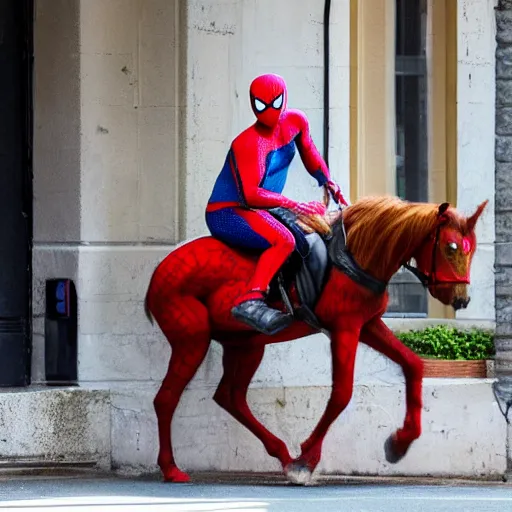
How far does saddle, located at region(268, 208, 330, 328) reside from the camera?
11719 millimetres

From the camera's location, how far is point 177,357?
39.5ft

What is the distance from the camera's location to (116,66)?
13.1 meters

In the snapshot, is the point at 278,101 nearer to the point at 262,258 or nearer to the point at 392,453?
the point at 262,258

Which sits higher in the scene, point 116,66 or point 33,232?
point 116,66

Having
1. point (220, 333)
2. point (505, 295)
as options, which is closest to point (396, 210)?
point (220, 333)

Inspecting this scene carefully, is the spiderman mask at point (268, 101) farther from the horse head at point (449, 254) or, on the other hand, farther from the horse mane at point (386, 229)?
the horse head at point (449, 254)

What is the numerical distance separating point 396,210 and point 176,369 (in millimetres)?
1706

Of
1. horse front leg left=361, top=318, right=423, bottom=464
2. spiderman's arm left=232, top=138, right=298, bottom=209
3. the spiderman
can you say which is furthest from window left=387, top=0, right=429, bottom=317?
spiderman's arm left=232, top=138, right=298, bottom=209

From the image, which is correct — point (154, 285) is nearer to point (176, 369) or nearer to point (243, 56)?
point (176, 369)

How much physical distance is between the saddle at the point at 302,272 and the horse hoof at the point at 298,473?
0.88 meters

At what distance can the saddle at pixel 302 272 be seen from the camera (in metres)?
11.7

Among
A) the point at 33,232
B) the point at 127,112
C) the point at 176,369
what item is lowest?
the point at 176,369

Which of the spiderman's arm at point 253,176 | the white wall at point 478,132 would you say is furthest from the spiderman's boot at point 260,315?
the white wall at point 478,132

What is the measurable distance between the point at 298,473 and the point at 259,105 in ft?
7.35
